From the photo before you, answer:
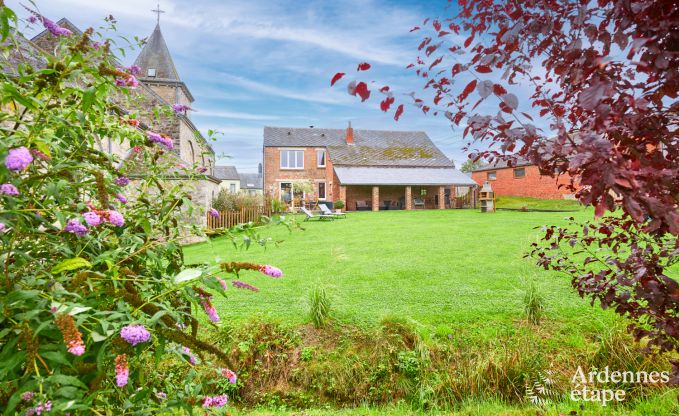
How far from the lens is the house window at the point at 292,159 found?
3522 cm

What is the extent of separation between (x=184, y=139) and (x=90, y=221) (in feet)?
65.2

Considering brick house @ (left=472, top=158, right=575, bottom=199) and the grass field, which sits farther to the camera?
brick house @ (left=472, top=158, right=575, bottom=199)

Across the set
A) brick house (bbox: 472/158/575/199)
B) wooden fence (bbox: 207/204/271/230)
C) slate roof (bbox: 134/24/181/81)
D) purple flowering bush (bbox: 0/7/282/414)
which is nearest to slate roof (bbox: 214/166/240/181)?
slate roof (bbox: 134/24/181/81)

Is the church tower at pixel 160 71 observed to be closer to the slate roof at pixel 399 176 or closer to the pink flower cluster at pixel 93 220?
the slate roof at pixel 399 176

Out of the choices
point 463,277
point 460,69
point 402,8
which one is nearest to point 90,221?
point 460,69

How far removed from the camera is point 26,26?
7.59 ft

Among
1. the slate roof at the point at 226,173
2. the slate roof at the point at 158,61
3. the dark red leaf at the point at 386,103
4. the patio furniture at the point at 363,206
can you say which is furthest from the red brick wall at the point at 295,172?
the slate roof at the point at 226,173

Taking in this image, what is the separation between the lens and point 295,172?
35.2 metres

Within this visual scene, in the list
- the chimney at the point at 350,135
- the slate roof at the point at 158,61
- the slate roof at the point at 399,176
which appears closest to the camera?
the slate roof at the point at 158,61

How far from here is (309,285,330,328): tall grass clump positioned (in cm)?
495

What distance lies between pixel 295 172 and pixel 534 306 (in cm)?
3132

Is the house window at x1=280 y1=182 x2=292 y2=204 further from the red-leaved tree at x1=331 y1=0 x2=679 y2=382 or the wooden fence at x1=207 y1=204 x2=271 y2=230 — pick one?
the red-leaved tree at x1=331 y1=0 x2=679 y2=382

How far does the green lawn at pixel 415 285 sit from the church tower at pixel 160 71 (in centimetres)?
1648

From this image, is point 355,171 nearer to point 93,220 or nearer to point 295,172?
point 295,172
